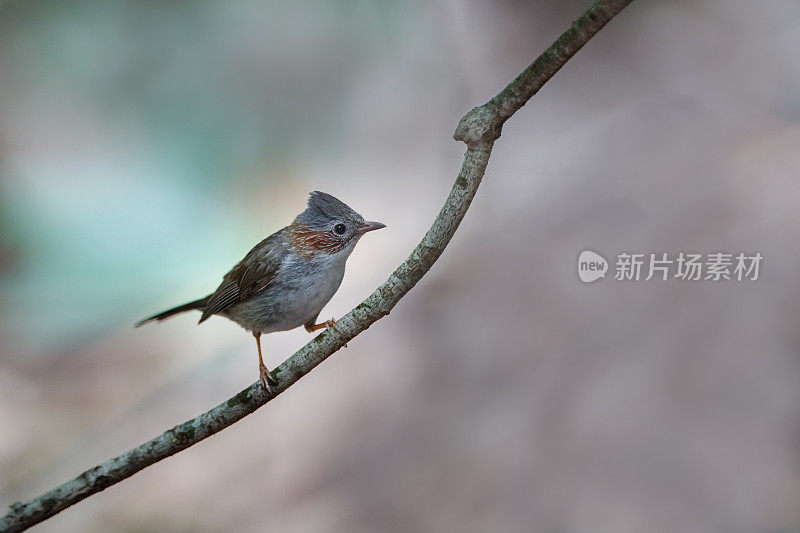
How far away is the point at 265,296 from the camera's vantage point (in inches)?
92.7

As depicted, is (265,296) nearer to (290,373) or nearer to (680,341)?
(290,373)

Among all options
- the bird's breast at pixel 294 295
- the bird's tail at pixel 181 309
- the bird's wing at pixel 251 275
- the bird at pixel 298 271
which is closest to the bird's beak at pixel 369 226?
the bird at pixel 298 271

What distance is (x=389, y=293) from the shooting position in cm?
185

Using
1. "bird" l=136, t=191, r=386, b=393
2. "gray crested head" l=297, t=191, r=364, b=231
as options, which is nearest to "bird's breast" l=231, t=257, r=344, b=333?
"bird" l=136, t=191, r=386, b=393

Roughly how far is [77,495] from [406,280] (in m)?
1.12

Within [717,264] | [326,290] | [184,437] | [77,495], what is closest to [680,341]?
[717,264]

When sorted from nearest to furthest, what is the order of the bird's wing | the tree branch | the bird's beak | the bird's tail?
the tree branch, the bird's beak, the bird's wing, the bird's tail

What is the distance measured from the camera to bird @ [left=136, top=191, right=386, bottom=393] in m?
2.23

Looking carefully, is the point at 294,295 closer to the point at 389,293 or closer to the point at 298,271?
the point at 298,271

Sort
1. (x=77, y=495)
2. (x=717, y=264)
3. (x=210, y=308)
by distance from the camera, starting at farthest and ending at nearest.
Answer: (x=717, y=264), (x=210, y=308), (x=77, y=495)

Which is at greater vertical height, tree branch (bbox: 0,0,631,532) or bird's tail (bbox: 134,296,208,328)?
Answer: bird's tail (bbox: 134,296,208,328)

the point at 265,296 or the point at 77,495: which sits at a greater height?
the point at 265,296

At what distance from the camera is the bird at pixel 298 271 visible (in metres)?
2.23

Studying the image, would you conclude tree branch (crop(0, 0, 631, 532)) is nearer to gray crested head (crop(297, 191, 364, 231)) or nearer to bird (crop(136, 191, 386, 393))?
bird (crop(136, 191, 386, 393))
